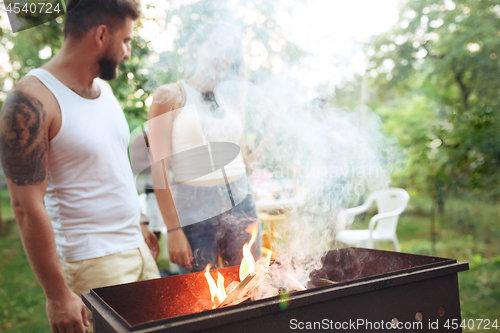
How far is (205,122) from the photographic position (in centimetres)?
161

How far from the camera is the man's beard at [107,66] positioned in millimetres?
1647

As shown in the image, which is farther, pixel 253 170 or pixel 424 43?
pixel 424 43

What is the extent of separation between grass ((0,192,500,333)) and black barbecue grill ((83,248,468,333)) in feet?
7.22

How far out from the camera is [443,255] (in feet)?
18.8

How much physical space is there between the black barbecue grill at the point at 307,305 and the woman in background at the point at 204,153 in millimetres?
342

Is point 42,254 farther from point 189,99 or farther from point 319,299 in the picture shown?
point 319,299

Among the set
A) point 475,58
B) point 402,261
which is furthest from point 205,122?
point 475,58

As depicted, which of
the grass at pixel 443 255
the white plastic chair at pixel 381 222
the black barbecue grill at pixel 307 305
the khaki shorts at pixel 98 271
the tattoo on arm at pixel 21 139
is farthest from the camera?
the white plastic chair at pixel 381 222

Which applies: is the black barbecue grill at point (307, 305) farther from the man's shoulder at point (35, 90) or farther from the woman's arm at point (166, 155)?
the man's shoulder at point (35, 90)

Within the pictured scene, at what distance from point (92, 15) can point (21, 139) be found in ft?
2.14

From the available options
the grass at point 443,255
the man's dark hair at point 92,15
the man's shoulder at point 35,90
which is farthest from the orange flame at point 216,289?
the grass at point 443,255

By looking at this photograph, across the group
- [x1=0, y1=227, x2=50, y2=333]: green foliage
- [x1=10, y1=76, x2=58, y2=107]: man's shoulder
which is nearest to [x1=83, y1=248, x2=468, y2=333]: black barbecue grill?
[x1=10, y1=76, x2=58, y2=107]: man's shoulder

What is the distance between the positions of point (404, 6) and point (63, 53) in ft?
21.2

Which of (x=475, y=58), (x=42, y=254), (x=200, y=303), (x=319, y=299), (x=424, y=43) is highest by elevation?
(x=424, y=43)
